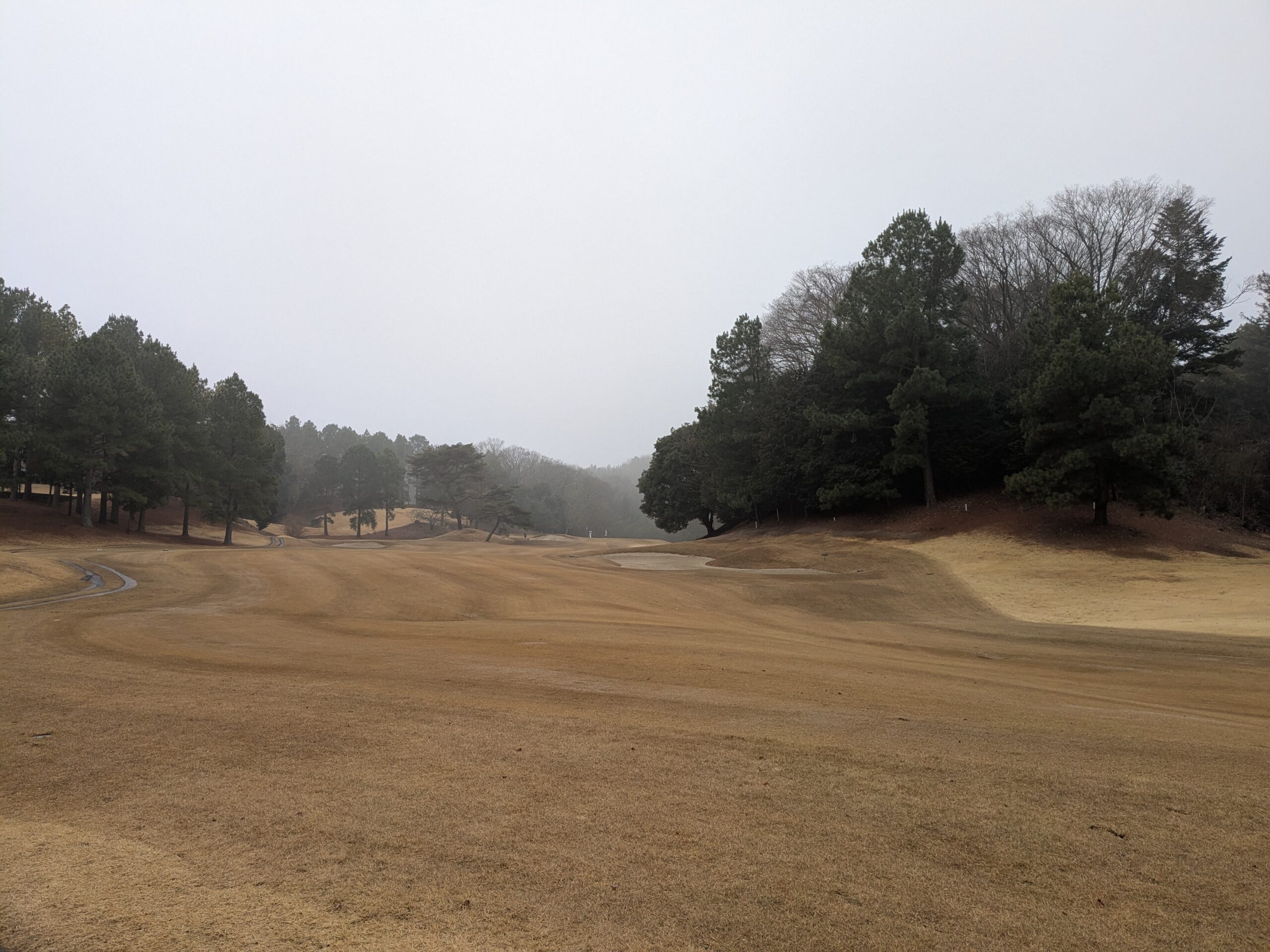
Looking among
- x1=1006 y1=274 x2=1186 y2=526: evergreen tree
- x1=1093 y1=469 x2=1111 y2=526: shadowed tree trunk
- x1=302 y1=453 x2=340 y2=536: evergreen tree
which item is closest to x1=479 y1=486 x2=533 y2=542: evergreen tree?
x1=302 y1=453 x2=340 y2=536: evergreen tree

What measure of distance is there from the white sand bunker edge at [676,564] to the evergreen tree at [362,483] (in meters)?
52.7

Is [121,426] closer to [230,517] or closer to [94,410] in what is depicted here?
[94,410]

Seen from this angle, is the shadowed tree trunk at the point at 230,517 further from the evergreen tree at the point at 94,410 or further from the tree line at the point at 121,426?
the evergreen tree at the point at 94,410

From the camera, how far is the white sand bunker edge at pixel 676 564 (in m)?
22.6

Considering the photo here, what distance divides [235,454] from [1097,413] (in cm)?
4988

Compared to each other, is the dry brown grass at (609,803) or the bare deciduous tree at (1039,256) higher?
the bare deciduous tree at (1039,256)

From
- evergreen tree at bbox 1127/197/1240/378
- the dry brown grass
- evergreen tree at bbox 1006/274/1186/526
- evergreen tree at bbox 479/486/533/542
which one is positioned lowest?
the dry brown grass

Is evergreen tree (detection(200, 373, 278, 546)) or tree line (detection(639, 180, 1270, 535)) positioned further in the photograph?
evergreen tree (detection(200, 373, 278, 546))

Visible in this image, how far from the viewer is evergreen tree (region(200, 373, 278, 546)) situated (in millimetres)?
45344

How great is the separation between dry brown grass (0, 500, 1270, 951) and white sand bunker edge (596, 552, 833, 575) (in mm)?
14238

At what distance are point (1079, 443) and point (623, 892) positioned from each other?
2994cm

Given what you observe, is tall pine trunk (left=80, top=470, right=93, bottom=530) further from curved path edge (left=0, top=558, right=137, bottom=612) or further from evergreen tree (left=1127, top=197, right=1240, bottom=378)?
evergreen tree (left=1127, top=197, right=1240, bottom=378)

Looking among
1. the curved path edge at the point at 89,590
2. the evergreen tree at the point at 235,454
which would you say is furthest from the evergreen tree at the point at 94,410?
the curved path edge at the point at 89,590

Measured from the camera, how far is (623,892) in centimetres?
269
